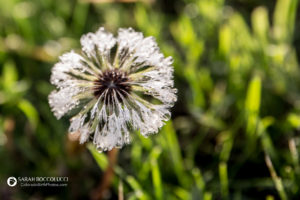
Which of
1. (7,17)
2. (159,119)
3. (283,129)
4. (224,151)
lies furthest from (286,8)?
(7,17)

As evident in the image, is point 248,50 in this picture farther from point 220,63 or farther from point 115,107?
point 115,107

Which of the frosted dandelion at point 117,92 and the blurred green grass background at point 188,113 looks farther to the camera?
the blurred green grass background at point 188,113

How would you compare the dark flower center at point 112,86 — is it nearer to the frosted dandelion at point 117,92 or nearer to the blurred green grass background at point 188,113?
the frosted dandelion at point 117,92

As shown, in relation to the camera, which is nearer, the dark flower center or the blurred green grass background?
the dark flower center

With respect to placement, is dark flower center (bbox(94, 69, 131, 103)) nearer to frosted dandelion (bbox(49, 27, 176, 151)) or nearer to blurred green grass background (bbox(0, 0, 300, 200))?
frosted dandelion (bbox(49, 27, 176, 151))

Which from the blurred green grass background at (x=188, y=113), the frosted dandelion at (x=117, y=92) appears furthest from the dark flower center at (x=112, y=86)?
the blurred green grass background at (x=188, y=113)

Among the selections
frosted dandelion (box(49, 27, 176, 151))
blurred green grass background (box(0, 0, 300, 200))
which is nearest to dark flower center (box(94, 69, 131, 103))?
frosted dandelion (box(49, 27, 176, 151))
